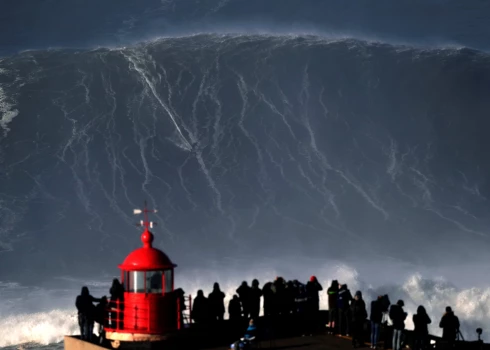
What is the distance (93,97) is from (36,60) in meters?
5.96

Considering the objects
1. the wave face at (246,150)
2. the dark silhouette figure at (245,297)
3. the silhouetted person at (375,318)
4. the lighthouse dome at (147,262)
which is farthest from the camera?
the wave face at (246,150)

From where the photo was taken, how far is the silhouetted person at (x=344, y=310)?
26.1m

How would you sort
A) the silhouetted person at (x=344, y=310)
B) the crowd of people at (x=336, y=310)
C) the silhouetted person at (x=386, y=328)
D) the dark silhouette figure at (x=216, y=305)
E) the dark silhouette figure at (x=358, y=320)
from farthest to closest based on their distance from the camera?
the silhouetted person at (x=344, y=310) → the dark silhouette figure at (x=216, y=305) → the dark silhouette figure at (x=358, y=320) → the silhouetted person at (x=386, y=328) → the crowd of people at (x=336, y=310)

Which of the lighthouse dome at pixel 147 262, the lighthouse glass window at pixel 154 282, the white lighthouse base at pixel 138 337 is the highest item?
the lighthouse dome at pixel 147 262

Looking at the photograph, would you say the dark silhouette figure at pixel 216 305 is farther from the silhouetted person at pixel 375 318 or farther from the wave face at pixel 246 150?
the wave face at pixel 246 150

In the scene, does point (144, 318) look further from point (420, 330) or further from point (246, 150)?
point (246, 150)

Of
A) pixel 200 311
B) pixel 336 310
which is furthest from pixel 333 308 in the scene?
pixel 200 311

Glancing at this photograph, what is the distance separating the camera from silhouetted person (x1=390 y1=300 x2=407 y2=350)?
78.9 feet

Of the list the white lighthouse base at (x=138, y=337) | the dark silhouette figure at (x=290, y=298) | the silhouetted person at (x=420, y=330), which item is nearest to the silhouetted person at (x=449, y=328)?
the silhouetted person at (x=420, y=330)

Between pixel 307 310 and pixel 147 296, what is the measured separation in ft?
14.9

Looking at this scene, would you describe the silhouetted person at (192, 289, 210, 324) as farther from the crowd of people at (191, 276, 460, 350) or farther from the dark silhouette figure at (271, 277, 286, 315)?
the dark silhouette figure at (271, 277, 286, 315)

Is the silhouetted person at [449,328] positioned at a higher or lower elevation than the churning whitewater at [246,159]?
lower

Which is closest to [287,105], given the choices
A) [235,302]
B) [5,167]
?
[5,167]

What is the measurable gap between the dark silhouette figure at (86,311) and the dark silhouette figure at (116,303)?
61 cm
